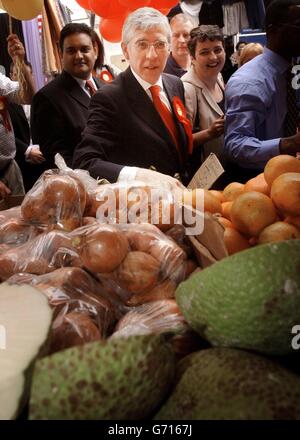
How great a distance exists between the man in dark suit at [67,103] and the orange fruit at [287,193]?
152 centimetres

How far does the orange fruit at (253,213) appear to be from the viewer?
Answer: 3.65 feet

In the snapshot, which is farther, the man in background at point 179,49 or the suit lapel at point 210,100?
the man in background at point 179,49

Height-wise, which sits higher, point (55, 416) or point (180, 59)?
point (180, 59)

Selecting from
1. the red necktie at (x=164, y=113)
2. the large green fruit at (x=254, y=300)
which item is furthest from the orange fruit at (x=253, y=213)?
the red necktie at (x=164, y=113)

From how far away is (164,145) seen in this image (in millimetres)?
1993

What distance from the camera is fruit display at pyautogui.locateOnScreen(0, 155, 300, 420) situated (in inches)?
19.1

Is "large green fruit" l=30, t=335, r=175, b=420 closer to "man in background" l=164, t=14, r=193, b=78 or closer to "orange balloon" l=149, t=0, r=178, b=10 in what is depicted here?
"man in background" l=164, t=14, r=193, b=78

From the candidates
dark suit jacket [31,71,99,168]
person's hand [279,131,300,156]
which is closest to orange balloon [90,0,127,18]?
dark suit jacket [31,71,99,168]

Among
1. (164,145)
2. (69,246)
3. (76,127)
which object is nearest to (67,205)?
(69,246)

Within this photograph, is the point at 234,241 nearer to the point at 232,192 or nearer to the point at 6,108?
the point at 232,192

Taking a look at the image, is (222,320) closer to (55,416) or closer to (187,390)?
(187,390)

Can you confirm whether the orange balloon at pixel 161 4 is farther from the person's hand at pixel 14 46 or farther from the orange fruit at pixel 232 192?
the orange fruit at pixel 232 192

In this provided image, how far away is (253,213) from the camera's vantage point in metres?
1.12

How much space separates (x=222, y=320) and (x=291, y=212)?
1.99 ft
